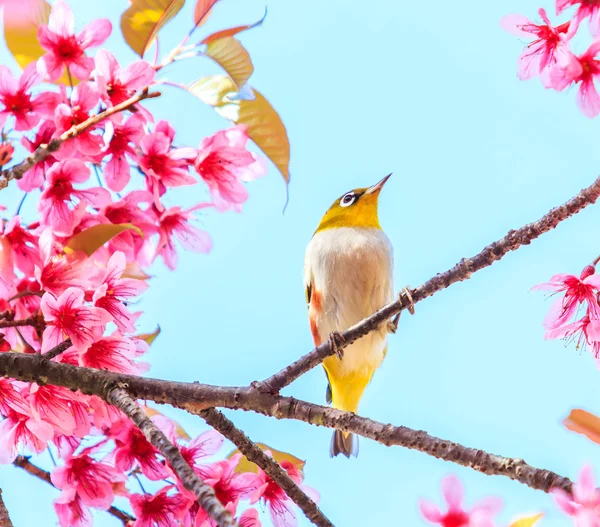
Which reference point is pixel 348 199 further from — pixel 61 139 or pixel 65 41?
pixel 61 139

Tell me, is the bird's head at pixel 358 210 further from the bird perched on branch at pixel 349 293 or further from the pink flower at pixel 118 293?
the pink flower at pixel 118 293

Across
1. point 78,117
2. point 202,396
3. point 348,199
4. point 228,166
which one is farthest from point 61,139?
point 348,199

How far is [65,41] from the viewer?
1722 mm

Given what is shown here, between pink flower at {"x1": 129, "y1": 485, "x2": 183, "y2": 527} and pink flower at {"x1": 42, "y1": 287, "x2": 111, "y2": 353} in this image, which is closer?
pink flower at {"x1": 42, "y1": 287, "x2": 111, "y2": 353}

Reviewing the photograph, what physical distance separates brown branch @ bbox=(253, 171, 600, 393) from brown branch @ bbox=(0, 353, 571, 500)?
43 mm

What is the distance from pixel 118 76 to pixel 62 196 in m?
0.29

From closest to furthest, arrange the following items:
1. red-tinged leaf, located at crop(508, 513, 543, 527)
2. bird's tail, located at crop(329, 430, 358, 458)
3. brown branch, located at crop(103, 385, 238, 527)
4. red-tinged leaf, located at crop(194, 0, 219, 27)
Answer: brown branch, located at crop(103, 385, 238, 527) → red-tinged leaf, located at crop(508, 513, 543, 527) → red-tinged leaf, located at crop(194, 0, 219, 27) → bird's tail, located at crop(329, 430, 358, 458)

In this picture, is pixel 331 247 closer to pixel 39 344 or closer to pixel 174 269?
pixel 174 269

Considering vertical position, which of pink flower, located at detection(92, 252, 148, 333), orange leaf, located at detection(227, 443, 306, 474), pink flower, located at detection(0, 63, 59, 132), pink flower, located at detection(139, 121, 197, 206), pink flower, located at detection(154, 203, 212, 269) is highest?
pink flower, located at detection(0, 63, 59, 132)

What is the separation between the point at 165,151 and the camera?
1782mm

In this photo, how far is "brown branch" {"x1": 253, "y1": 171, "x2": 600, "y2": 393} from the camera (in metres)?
1.53

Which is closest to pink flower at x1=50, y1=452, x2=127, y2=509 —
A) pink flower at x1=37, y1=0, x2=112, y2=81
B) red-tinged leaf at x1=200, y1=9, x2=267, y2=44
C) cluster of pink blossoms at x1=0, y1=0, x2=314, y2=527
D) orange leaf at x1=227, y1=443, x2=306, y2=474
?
cluster of pink blossoms at x1=0, y1=0, x2=314, y2=527

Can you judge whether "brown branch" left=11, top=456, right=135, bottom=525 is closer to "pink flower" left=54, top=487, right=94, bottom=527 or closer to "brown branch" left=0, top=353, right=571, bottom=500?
"pink flower" left=54, top=487, right=94, bottom=527

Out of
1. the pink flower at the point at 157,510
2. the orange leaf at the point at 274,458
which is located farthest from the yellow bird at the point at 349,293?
the pink flower at the point at 157,510
